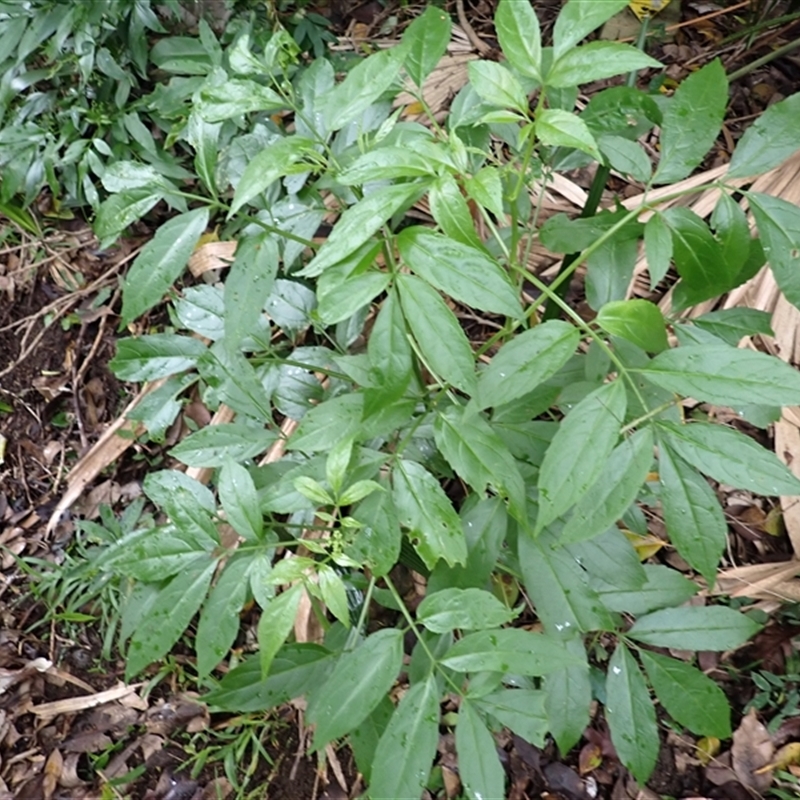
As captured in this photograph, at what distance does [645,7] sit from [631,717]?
1.81 m

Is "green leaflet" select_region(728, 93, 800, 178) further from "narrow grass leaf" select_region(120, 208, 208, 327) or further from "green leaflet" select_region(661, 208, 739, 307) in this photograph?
"narrow grass leaf" select_region(120, 208, 208, 327)

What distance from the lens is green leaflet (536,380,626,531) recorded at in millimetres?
781

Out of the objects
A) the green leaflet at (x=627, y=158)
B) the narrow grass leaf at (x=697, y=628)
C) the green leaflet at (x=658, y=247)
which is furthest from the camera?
the narrow grass leaf at (x=697, y=628)

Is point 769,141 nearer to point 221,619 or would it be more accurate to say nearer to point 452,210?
point 452,210

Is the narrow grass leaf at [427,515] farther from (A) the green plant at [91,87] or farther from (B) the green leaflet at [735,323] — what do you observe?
(A) the green plant at [91,87]

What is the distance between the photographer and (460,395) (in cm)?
138

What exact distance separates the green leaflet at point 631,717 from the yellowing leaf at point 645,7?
1697 mm

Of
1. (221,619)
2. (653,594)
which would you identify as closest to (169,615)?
(221,619)

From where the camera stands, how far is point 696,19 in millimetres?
2066

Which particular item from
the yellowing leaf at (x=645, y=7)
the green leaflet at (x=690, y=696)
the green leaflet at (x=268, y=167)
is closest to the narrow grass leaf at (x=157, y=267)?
the green leaflet at (x=268, y=167)

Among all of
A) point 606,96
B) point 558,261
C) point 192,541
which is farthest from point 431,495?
point 558,261

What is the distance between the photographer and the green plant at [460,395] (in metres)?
0.80

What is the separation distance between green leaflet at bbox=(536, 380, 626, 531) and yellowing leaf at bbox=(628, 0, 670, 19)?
5.39 feet

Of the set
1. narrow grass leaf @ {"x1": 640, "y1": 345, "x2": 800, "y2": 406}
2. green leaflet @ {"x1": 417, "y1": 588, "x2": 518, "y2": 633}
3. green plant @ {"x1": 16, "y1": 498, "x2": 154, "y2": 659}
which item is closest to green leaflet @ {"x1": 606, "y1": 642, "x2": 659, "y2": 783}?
green leaflet @ {"x1": 417, "y1": 588, "x2": 518, "y2": 633}
